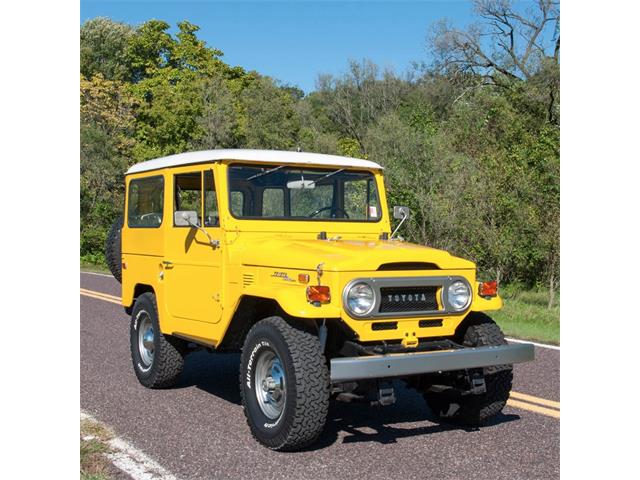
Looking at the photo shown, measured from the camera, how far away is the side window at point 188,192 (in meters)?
7.26

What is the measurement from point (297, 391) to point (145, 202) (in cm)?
360

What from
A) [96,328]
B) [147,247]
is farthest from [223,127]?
[147,247]

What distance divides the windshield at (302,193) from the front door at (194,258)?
0.94 feet

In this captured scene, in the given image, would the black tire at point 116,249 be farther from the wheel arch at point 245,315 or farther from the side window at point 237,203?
the wheel arch at point 245,315

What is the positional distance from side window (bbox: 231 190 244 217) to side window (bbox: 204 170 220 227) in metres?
0.16

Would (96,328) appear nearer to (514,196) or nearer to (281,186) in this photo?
(281,186)

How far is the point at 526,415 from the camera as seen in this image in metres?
6.52

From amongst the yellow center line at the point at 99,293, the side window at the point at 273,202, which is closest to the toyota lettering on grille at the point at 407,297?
the side window at the point at 273,202

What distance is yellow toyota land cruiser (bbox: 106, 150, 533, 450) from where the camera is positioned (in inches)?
219

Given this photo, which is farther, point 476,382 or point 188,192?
point 188,192

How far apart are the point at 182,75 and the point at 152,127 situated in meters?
3.49

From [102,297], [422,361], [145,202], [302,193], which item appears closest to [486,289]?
[422,361]

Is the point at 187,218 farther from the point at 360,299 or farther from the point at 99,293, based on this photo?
the point at 99,293

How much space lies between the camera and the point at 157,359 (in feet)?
25.2
